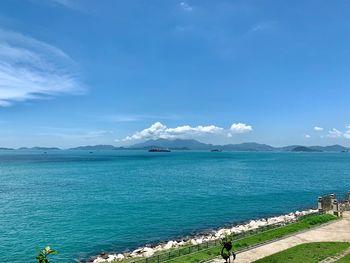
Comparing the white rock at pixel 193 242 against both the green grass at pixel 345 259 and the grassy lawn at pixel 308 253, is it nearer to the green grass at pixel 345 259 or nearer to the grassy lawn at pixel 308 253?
the grassy lawn at pixel 308 253

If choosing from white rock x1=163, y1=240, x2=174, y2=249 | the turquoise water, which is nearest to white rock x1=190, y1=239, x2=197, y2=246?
white rock x1=163, y1=240, x2=174, y2=249

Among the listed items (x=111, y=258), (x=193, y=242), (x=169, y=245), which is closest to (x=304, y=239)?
(x=193, y=242)

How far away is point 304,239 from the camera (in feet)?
130

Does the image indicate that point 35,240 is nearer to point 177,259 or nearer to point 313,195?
point 177,259

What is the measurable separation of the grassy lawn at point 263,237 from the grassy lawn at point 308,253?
406 cm

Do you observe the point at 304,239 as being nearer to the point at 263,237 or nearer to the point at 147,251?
the point at 263,237

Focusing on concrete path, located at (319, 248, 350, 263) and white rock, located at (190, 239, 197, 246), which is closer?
concrete path, located at (319, 248, 350, 263)

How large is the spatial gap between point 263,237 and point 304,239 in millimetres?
4562

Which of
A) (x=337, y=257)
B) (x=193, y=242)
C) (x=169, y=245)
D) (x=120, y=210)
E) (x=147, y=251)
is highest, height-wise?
(x=337, y=257)

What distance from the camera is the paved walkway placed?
112 ft

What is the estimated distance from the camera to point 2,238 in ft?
166

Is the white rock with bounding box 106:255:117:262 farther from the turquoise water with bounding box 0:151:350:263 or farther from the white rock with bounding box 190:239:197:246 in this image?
the white rock with bounding box 190:239:197:246

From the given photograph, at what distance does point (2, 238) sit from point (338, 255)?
4480 cm

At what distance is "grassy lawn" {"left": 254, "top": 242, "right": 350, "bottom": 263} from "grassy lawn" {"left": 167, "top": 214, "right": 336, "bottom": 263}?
4.06m
